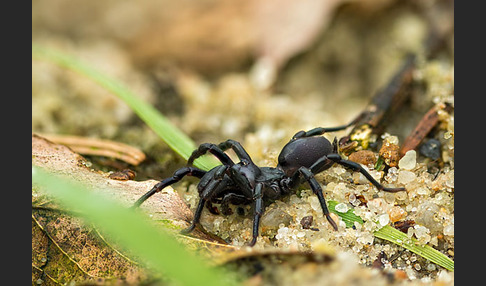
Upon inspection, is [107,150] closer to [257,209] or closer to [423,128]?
[257,209]

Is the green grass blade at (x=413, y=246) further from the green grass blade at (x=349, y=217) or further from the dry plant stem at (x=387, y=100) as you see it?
the dry plant stem at (x=387, y=100)

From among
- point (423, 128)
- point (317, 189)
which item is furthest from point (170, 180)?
point (423, 128)

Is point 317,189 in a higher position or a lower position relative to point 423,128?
lower

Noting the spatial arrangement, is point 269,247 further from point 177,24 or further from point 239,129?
point 177,24

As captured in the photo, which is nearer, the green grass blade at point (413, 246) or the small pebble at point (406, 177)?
the green grass blade at point (413, 246)

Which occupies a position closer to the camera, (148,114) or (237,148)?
(237,148)

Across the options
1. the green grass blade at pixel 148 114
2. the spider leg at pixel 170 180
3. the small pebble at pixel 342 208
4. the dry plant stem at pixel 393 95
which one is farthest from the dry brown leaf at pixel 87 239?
the dry plant stem at pixel 393 95

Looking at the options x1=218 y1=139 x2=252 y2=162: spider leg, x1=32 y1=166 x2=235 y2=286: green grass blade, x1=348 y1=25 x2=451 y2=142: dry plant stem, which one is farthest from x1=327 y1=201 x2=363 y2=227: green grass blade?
x1=32 y1=166 x2=235 y2=286: green grass blade
